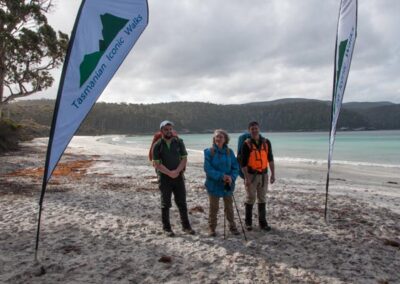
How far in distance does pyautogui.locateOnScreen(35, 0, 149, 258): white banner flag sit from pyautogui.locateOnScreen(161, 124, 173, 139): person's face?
2001 mm

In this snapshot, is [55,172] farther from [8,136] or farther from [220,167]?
[8,136]

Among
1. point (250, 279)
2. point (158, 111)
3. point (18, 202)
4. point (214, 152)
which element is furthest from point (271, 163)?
point (158, 111)

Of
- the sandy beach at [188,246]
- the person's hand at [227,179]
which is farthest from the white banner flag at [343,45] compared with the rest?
the sandy beach at [188,246]

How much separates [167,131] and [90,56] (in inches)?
89.9

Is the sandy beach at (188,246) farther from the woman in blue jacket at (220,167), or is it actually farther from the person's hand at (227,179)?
the person's hand at (227,179)

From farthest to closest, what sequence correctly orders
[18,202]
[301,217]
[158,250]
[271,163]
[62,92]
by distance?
[18,202] < [301,217] < [271,163] < [158,250] < [62,92]

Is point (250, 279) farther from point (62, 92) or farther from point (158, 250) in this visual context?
point (62, 92)

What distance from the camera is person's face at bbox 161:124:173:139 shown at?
5637 mm

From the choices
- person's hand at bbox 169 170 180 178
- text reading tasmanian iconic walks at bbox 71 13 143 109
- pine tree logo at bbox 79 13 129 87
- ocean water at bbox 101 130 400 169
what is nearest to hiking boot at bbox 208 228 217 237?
person's hand at bbox 169 170 180 178

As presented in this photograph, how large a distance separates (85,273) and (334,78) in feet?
15.1

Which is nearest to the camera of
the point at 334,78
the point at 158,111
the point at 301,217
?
the point at 334,78

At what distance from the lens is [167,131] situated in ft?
18.5

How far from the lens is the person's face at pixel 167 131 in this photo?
5637mm

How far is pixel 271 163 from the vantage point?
6273mm
